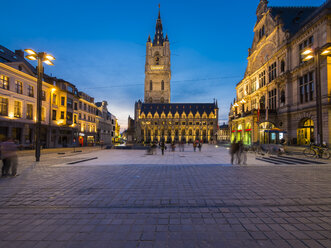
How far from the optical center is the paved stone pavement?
3082 millimetres

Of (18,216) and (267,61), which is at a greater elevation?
(267,61)

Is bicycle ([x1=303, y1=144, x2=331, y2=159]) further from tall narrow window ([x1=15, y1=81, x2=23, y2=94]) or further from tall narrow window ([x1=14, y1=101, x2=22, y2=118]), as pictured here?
tall narrow window ([x1=15, y1=81, x2=23, y2=94])

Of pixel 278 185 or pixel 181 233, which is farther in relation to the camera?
pixel 278 185

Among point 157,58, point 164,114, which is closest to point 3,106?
point 164,114

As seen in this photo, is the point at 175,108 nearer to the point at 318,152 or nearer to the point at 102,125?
the point at 102,125

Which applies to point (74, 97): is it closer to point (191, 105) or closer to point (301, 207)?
point (301, 207)

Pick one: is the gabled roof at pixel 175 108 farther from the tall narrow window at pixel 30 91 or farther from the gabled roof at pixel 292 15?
the tall narrow window at pixel 30 91

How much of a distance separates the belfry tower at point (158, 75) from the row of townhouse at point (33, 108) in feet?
194

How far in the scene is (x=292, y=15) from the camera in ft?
104

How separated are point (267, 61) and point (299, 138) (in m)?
16.7

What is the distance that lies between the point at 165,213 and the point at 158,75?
336 feet

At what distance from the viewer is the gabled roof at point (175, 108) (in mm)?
95812

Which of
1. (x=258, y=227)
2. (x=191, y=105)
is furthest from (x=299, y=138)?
(x=191, y=105)

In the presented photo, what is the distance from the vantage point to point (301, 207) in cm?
454
